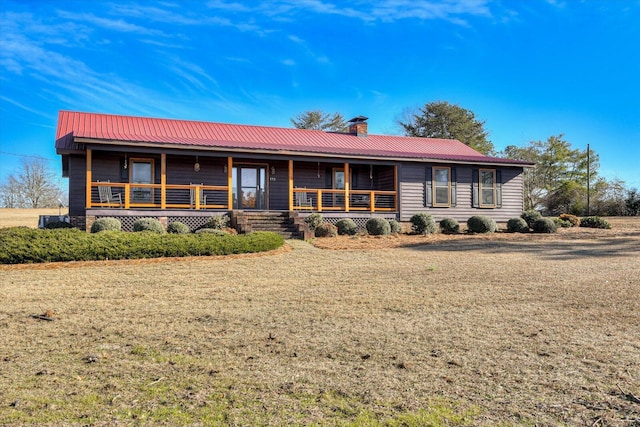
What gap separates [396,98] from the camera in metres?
47.1

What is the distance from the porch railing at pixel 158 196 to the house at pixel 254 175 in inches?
1.5

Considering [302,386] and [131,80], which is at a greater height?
[131,80]

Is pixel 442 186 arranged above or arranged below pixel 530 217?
above

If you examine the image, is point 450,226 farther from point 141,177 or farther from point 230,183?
point 141,177

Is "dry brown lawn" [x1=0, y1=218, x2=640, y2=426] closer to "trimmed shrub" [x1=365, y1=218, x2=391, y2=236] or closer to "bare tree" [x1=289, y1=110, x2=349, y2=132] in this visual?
"trimmed shrub" [x1=365, y1=218, x2=391, y2=236]

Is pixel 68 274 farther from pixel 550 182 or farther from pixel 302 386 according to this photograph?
pixel 550 182

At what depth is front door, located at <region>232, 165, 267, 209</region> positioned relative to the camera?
19.3m

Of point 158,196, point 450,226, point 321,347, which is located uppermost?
point 158,196

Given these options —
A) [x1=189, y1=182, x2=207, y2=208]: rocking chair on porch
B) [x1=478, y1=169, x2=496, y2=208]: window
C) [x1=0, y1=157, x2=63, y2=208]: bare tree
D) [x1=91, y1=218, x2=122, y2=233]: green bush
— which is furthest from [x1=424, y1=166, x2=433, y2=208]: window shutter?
[x1=0, y1=157, x2=63, y2=208]: bare tree

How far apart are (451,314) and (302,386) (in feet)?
10.0

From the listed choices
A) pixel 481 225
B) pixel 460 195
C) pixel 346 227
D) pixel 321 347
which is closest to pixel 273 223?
pixel 346 227

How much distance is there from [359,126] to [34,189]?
36660mm

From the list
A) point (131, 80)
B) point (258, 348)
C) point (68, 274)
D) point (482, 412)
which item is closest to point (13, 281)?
point (68, 274)

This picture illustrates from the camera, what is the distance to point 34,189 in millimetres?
46156
